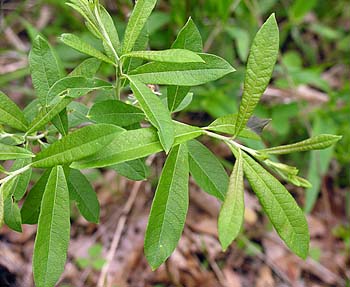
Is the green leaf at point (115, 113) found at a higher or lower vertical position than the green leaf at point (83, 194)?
higher

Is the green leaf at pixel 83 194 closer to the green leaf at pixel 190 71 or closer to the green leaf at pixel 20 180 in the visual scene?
the green leaf at pixel 20 180

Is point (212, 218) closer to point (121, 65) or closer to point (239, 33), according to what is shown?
point (239, 33)

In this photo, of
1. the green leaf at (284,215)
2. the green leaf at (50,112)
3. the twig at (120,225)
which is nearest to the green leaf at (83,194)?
the green leaf at (50,112)

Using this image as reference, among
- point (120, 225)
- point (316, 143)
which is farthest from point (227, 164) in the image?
point (316, 143)

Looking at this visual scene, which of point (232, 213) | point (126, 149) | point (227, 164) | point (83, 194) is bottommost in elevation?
point (227, 164)

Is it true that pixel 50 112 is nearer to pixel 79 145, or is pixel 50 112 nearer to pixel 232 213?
pixel 79 145

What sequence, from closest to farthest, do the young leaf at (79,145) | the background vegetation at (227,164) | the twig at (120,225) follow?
A: 1. the young leaf at (79,145)
2. the twig at (120,225)
3. the background vegetation at (227,164)
